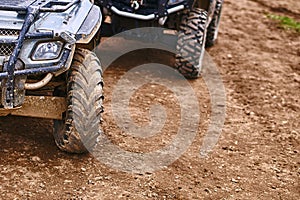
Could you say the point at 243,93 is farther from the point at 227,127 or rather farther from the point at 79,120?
the point at 79,120

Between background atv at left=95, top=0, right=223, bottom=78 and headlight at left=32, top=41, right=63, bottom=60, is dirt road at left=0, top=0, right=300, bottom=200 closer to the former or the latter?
background atv at left=95, top=0, right=223, bottom=78

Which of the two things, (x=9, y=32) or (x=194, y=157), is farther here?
(x=194, y=157)

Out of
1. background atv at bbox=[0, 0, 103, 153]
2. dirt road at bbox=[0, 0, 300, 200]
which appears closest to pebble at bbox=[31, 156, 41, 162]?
dirt road at bbox=[0, 0, 300, 200]

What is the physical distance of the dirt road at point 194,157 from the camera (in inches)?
154

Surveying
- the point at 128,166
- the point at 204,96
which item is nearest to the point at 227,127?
the point at 204,96

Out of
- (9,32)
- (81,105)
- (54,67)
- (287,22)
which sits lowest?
(287,22)

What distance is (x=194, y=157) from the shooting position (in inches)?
178

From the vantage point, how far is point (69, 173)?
4.05 m

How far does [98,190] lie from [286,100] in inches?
112

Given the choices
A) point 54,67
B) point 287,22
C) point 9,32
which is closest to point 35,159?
point 54,67

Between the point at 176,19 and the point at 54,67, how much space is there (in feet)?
9.60

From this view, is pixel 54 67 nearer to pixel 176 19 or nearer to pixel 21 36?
pixel 21 36

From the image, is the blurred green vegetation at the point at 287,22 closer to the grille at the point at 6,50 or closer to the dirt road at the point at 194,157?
the dirt road at the point at 194,157

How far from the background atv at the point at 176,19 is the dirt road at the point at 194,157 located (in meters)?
0.28
